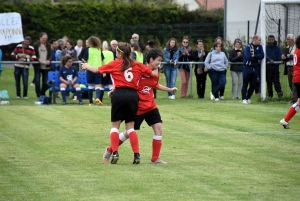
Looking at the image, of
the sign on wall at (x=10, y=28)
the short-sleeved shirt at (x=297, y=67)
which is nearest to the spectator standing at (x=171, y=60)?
the sign on wall at (x=10, y=28)

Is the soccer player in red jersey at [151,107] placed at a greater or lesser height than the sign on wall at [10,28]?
lesser

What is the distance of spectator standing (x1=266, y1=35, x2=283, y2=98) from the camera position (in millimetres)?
22109

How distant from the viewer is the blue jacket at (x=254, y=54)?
21192mm

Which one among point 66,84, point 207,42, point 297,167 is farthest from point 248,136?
point 207,42

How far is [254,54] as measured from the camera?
838 inches

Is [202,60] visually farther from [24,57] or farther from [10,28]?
[10,28]

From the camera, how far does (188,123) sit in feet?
53.4

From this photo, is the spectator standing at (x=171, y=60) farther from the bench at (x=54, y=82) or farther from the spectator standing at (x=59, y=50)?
the spectator standing at (x=59, y=50)

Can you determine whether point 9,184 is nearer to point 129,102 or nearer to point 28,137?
point 129,102

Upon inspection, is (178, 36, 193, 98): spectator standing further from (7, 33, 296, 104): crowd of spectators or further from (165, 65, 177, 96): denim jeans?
(165, 65, 177, 96): denim jeans

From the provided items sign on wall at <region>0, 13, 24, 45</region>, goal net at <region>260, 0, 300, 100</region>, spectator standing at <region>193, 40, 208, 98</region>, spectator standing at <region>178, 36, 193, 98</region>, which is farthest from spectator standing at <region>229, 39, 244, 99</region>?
sign on wall at <region>0, 13, 24, 45</region>

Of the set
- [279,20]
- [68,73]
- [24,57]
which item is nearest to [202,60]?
[279,20]

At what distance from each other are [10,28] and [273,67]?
8.31m

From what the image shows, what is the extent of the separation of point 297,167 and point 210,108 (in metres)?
9.92
